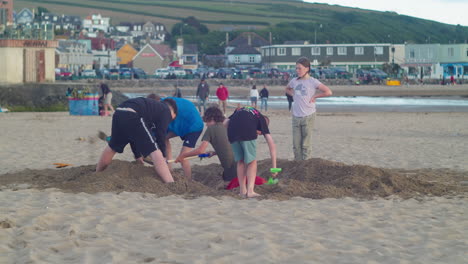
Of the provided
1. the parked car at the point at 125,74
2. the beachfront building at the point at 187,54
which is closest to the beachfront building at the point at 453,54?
the beachfront building at the point at 187,54

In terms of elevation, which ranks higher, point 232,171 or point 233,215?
point 232,171

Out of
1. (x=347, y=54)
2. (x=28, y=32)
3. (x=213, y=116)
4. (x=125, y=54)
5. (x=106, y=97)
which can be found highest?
(x=125, y=54)

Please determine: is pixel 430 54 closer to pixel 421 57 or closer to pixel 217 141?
pixel 421 57

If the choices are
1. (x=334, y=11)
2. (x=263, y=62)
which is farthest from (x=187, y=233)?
(x=334, y=11)

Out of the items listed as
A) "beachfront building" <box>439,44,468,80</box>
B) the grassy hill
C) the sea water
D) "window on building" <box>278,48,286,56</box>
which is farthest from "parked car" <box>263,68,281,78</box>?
the grassy hill

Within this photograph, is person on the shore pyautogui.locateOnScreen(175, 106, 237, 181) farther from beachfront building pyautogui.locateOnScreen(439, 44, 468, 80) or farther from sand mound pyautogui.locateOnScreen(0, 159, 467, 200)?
beachfront building pyautogui.locateOnScreen(439, 44, 468, 80)

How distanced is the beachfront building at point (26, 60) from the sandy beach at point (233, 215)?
76.9ft

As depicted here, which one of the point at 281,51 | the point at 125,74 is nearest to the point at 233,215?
the point at 125,74

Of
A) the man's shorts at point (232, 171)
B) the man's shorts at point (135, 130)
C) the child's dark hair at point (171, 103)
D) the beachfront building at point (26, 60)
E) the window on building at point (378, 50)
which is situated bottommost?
the man's shorts at point (232, 171)

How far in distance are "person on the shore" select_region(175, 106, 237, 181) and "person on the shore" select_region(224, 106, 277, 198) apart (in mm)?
412

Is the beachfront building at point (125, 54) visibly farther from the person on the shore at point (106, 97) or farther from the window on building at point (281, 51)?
the person on the shore at point (106, 97)

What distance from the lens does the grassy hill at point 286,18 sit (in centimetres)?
15125

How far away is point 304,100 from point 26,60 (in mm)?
27872

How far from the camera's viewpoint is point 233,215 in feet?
21.6
